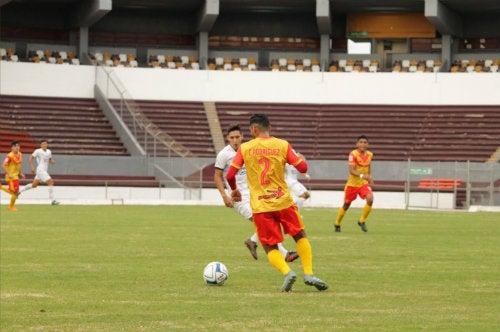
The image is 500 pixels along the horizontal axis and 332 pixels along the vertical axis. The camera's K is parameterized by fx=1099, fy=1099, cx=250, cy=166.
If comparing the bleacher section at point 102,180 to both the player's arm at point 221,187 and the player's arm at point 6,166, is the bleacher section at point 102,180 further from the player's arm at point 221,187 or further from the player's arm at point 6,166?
the player's arm at point 221,187

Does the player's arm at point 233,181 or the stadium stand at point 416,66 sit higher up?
the stadium stand at point 416,66

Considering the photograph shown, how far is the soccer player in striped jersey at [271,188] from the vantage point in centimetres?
1249

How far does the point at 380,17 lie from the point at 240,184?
151 ft

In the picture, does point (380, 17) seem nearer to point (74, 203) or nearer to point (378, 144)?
point (378, 144)

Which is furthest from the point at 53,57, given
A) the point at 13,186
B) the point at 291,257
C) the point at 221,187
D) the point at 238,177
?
the point at 221,187

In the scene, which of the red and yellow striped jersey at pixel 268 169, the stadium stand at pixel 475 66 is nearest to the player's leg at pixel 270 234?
the red and yellow striped jersey at pixel 268 169

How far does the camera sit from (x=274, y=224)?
12.7 meters

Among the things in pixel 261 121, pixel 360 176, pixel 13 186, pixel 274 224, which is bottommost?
pixel 13 186

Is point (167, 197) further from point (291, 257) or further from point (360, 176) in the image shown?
point (291, 257)

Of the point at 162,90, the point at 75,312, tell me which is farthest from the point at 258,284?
the point at 162,90

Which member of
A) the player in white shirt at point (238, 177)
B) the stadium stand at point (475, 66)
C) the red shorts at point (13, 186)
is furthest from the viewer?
the stadium stand at point (475, 66)

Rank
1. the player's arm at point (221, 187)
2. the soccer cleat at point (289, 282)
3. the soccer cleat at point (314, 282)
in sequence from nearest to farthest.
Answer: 1. the soccer cleat at point (289, 282)
2. the soccer cleat at point (314, 282)
3. the player's arm at point (221, 187)

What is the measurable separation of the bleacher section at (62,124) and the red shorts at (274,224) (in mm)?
38463

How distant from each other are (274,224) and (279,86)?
4598cm
